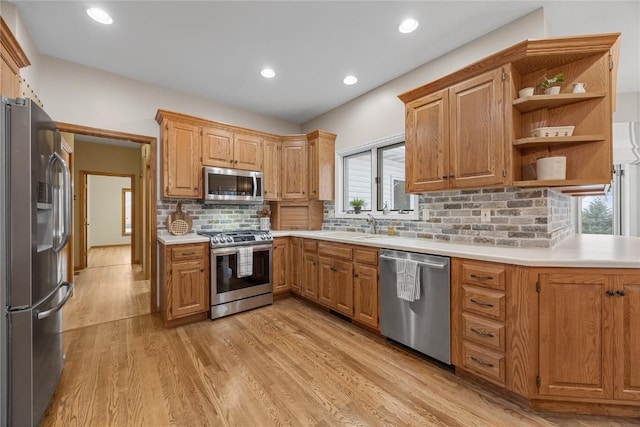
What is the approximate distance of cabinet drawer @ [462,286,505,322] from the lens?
1.81 metres

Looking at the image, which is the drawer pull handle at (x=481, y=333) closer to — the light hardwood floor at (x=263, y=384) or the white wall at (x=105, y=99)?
the light hardwood floor at (x=263, y=384)

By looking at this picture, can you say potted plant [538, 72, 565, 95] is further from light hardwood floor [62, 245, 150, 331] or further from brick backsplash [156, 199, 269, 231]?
light hardwood floor [62, 245, 150, 331]

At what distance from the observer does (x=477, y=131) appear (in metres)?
2.25

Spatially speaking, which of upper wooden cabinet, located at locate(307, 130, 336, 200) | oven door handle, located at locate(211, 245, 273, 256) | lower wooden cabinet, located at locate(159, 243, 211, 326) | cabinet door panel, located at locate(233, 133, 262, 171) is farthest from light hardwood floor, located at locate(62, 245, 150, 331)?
upper wooden cabinet, located at locate(307, 130, 336, 200)

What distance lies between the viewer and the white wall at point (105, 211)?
8211 mm

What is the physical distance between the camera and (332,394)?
1857 mm

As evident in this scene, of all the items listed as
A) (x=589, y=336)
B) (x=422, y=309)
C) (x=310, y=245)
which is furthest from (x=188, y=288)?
(x=589, y=336)

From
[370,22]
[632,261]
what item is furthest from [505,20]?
[632,261]

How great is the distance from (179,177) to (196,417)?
2.55 meters

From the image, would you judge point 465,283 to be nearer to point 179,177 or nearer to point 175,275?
point 175,275

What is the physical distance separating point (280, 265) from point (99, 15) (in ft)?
10.0

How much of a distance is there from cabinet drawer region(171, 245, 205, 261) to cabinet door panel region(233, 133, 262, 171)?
1.27m

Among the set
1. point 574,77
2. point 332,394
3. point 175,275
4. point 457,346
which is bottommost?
point 332,394

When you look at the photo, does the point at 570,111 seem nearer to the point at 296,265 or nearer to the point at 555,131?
the point at 555,131
